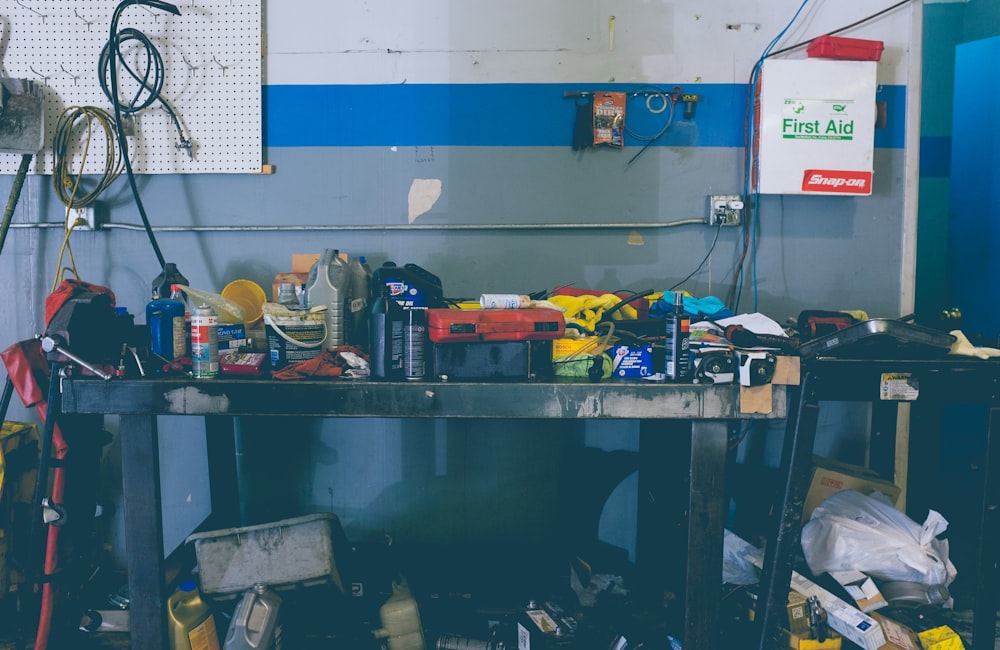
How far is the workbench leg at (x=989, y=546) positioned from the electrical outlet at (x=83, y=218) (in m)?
2.90

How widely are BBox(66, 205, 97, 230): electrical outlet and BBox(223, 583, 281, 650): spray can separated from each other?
1482 mm

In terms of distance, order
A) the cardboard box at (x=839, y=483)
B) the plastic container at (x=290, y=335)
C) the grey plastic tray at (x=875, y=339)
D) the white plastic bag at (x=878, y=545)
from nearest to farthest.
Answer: the grey plastic tray at (x=875, y=339), the plastic container at (x=290, y=335), the white plastic bag at (x=878, y=545), the cardboard box at (x=839, y=483)

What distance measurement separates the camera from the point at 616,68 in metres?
2.25

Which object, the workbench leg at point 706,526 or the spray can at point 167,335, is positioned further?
the spray can at point 167,335

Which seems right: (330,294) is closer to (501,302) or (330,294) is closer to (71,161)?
(501,302)

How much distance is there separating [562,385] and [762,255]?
124cm

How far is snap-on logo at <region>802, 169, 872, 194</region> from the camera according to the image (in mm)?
2191

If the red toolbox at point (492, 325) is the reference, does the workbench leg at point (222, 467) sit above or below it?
below

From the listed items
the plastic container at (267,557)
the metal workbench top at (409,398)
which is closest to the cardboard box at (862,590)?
the metal workbench top at (409,398)

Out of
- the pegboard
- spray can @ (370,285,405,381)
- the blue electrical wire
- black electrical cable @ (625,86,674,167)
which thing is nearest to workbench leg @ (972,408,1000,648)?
the blue electrical wire

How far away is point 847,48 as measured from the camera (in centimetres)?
213

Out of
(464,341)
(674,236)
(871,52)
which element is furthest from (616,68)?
(464,341)

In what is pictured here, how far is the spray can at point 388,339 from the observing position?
1553 mm

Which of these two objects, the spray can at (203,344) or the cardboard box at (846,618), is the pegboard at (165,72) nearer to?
the spray can at (203,344)
